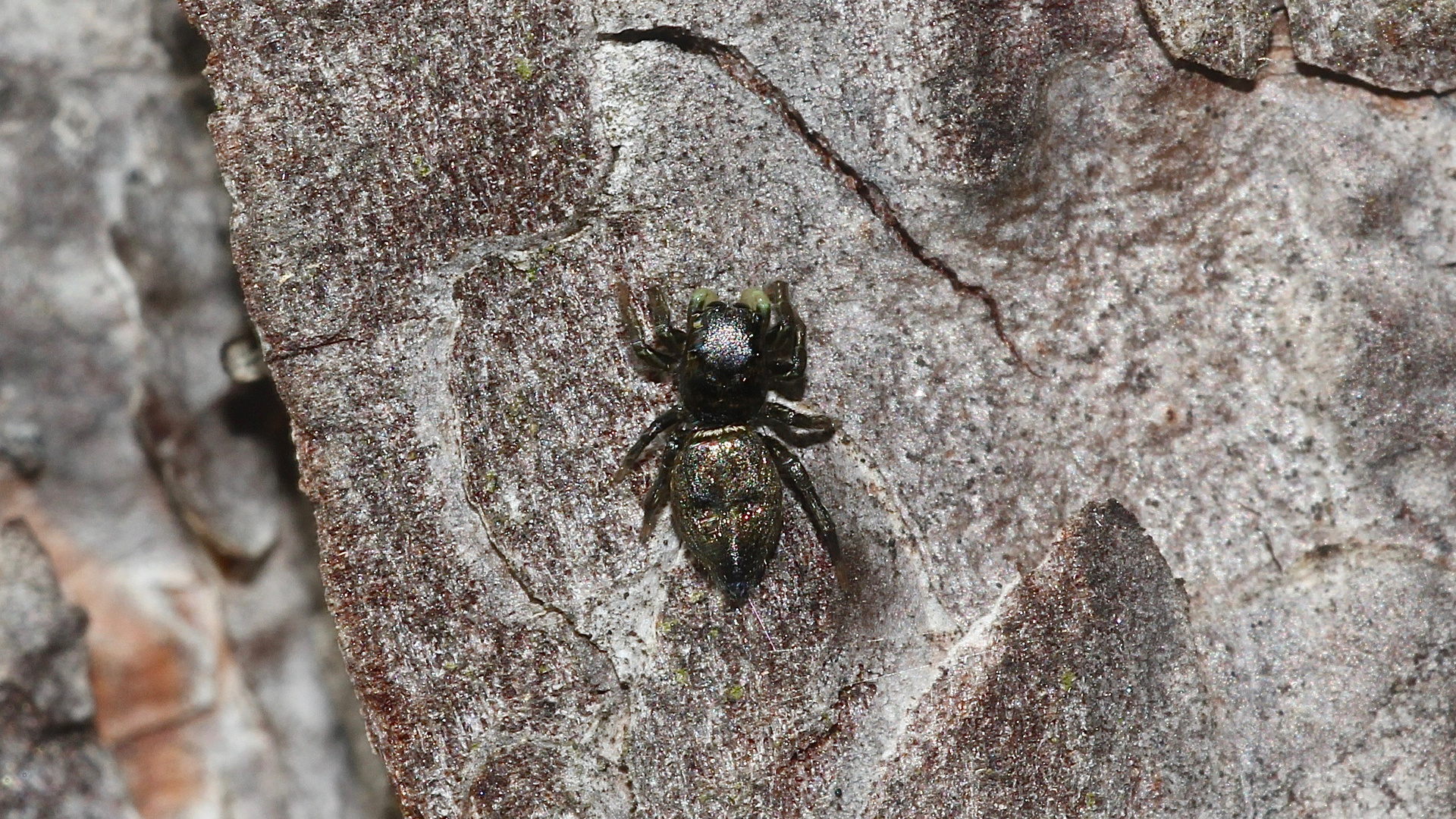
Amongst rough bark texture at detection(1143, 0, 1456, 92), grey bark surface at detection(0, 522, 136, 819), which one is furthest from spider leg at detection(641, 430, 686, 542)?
grey bark surface at detection(0, 522, 136, 819)

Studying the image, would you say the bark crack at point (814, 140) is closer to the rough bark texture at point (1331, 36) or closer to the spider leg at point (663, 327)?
the spider leg at point (663, 327)

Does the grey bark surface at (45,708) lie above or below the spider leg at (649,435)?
below

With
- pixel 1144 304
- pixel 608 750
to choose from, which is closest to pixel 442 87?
pixel 608 750

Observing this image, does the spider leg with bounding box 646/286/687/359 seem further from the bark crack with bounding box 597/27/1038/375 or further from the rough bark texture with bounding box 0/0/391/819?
the rough bark texture with bounding box 0/0/391/819

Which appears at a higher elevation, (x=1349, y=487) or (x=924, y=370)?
(x=924, y=370)

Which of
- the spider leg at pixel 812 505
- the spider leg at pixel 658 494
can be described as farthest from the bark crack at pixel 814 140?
the spider leg at pixel 658 494

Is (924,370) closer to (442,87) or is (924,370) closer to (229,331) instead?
(442,87)
